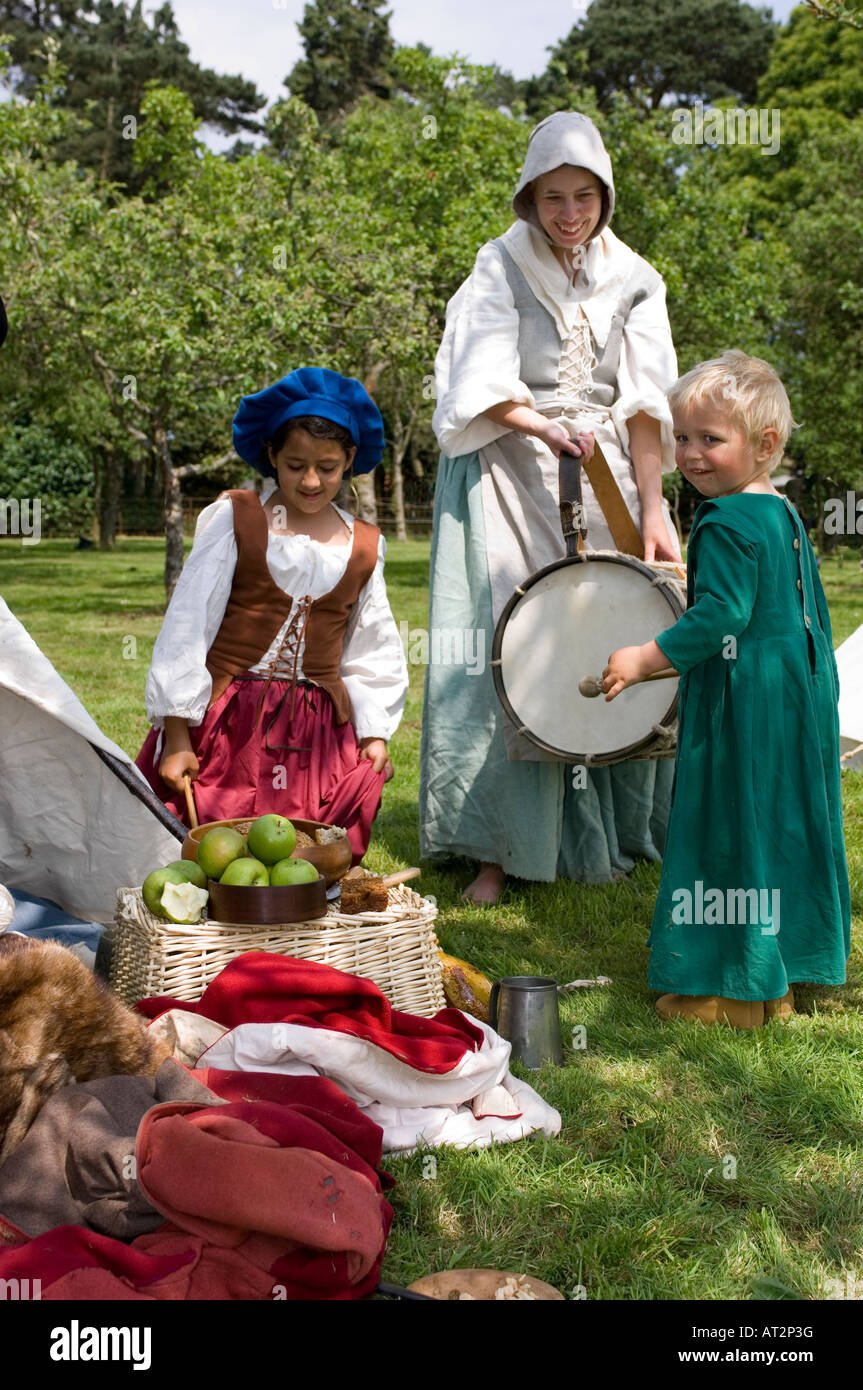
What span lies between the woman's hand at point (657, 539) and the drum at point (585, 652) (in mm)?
470

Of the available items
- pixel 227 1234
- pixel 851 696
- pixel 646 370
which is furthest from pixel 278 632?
pixel 851 696

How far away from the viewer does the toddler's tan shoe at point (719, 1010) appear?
3.57 m

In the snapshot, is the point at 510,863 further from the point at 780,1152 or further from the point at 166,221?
the point at 166,221

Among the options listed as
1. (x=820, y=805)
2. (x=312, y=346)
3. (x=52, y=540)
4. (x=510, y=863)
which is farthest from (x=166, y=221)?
(x=52, y=540)

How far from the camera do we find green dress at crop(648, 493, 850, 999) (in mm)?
3527

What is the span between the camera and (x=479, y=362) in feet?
14.9

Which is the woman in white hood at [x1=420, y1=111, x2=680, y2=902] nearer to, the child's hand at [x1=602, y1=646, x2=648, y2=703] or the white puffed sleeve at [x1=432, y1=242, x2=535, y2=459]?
the white puffed sleeve at [x1=432, y1=242, x2=535, y2=459]

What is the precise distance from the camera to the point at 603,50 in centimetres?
3616

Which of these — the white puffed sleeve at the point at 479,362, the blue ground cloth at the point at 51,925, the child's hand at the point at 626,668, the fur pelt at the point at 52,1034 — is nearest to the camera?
the fur pelt at the point at 52,1034

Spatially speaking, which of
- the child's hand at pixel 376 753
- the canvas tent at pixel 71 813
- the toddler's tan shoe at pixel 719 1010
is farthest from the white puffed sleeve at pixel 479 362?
the toddler's tan shoe at pixel 719 1010

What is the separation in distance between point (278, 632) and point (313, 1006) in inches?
59.4

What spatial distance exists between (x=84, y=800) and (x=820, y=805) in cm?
214

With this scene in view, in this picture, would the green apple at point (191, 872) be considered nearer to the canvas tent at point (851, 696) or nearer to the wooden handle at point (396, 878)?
the wooden handle at point (396, 878)

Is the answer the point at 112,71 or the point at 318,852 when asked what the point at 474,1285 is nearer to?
the point at 318,852
